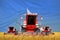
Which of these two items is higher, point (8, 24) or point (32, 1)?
point (32, 1)

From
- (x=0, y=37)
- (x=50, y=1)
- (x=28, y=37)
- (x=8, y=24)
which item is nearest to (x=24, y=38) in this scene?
(x=28, y=37)

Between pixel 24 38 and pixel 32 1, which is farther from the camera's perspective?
pixel 32 1

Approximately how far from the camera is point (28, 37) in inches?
41.6

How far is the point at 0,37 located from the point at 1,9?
147cm

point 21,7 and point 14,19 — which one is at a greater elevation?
point 21,7

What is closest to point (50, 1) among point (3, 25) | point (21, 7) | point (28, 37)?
point (21, 7)

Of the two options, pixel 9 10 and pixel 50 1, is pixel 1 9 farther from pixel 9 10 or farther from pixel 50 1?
pixel 50 1

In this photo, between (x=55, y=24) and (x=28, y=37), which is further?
(x=55, y=24)

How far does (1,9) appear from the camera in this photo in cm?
245

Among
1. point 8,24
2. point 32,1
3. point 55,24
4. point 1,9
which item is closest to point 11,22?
point 8,24

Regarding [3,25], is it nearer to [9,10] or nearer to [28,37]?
[9,10]

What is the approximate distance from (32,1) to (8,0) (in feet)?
1.11

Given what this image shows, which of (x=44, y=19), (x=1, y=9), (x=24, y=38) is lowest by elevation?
(x=24, y=38)

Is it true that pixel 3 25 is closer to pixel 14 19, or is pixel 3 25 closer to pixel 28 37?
pixel 14 19
